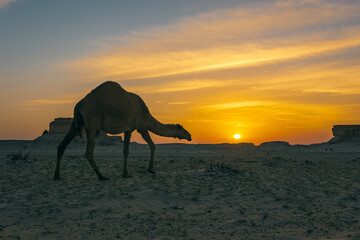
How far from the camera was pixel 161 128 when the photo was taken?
505 inches

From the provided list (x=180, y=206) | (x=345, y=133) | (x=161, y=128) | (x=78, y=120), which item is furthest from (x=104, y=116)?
(x=345, y=133)

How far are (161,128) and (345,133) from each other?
204ft

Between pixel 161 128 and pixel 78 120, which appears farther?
pixel 161 128

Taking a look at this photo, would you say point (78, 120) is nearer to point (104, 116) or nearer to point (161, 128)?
point (104, 116)

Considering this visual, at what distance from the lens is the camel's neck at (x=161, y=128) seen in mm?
12688

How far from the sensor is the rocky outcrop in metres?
64.6

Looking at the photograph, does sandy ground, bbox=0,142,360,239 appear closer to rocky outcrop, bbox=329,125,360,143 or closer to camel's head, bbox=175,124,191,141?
camel's head, bbox=175,124,191,141

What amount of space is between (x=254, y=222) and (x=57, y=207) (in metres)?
3.94

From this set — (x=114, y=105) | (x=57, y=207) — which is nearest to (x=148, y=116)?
(x=114, y=105)

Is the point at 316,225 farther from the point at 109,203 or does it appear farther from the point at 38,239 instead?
the point at 38,239

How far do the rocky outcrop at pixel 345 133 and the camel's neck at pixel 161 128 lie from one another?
5937 cm

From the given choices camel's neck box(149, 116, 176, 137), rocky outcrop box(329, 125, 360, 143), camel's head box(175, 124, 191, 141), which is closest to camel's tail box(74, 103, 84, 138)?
camel's neck box(149, 116, 176, 137)

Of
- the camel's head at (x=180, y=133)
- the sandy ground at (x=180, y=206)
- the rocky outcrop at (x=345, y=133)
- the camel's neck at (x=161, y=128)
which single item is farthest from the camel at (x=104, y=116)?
the rocky outcrop at (x=345, y=133)

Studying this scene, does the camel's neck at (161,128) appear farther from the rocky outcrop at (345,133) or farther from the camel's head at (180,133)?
the rocky outcrop at (345,133)
